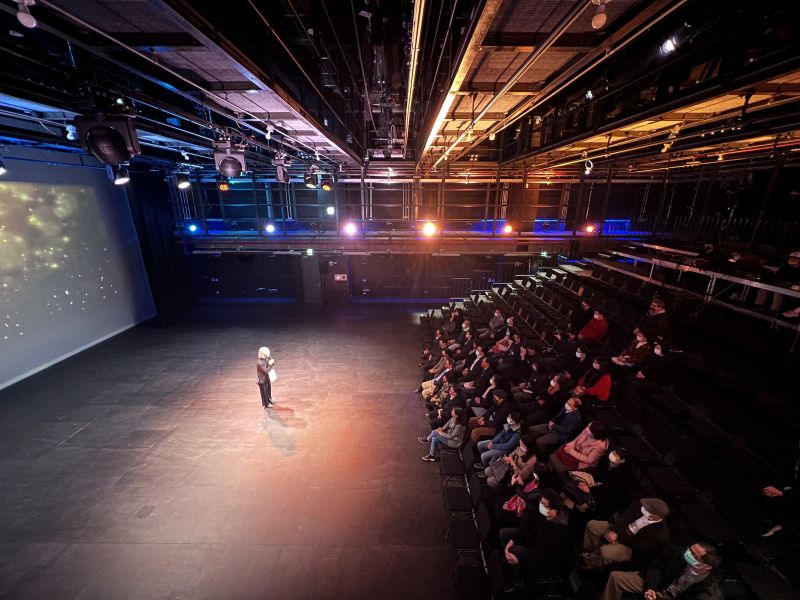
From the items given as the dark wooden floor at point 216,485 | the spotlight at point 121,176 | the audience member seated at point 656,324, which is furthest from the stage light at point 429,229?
the spotlight at point 121,176

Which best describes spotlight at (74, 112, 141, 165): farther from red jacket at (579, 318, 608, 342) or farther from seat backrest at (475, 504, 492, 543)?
red jacket at (579, 318, 608, 342)

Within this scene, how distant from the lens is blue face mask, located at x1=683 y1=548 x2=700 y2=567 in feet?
8.50

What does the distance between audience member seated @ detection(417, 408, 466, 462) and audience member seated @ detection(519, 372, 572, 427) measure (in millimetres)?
957

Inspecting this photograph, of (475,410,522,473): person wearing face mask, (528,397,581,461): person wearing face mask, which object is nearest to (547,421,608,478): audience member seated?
(528,397,581,461): person wearing face mask

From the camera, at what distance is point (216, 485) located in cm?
480

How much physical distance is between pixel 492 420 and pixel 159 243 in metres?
11.4

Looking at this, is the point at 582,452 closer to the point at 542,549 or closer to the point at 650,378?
the point at 542,549

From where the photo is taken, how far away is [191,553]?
12.7 feet

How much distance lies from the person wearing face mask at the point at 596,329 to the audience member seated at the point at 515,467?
275 cm

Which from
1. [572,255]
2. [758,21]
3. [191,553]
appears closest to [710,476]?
[758,21]

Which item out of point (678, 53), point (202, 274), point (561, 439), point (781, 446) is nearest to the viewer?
point (781, 446)

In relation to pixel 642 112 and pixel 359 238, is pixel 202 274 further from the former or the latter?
pixel 642 112

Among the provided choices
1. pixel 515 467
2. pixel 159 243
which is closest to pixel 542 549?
pixel 515 467

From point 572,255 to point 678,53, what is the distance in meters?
7.18
